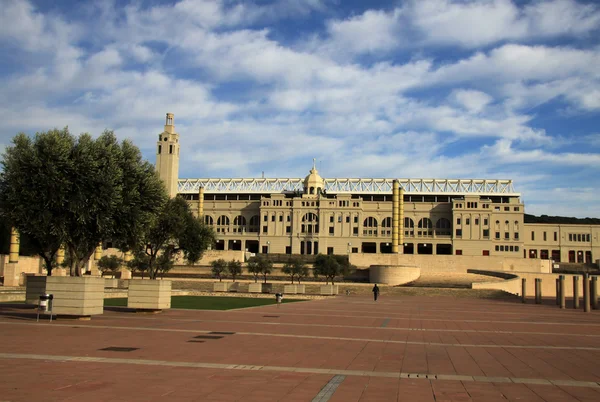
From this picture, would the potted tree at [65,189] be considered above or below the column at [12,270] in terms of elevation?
above

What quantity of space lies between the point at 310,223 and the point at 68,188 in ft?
294

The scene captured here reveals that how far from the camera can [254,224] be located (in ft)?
394

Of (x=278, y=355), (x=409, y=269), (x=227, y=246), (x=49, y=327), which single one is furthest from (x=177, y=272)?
(x=278, y=355)

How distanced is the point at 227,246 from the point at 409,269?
171ft

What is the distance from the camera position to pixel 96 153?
84.2 ft

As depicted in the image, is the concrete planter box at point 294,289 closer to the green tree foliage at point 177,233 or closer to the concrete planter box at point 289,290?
the concrete planter box at point 289,290

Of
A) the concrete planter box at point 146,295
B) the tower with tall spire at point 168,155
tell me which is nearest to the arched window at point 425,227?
the tower with tall spire at point 168,155

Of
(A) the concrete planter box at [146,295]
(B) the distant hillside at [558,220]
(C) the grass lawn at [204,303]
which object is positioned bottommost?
(C) the grass lawn at [204,303]

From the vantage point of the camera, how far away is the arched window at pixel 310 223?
113m

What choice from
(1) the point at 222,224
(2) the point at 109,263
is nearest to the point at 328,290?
(2) the point at 109,263

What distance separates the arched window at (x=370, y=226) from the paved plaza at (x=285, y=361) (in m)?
91.4

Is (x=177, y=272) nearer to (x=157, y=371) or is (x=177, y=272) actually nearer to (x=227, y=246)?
(x=227, y=246)

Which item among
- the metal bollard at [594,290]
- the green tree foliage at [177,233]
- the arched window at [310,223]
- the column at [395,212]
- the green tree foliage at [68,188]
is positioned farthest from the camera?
the arched window at [310,223]

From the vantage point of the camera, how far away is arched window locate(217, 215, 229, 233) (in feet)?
394
